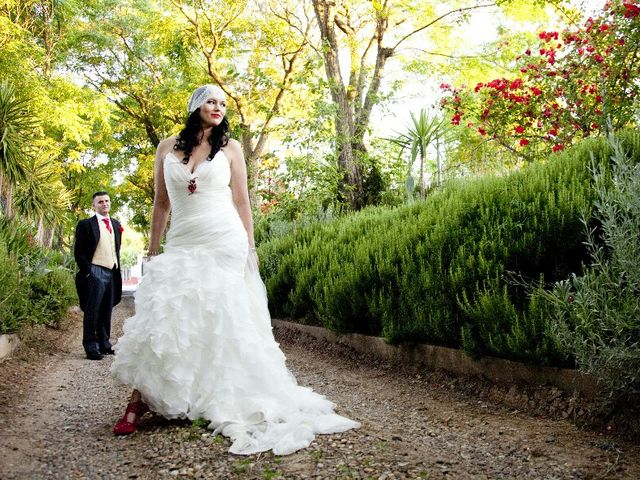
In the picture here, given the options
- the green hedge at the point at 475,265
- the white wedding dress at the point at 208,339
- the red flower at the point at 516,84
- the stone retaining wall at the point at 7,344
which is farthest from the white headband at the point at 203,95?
the red flower at the point at 516,84

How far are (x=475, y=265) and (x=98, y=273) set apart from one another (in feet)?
16.2

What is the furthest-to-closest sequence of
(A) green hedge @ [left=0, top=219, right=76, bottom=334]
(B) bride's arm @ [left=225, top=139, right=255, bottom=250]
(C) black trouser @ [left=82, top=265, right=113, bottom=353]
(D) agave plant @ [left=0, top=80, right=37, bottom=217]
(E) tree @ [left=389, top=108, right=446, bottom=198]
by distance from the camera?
(E) tree @ [left=389, top=108, right=446, bottom=198]
(D) agave plant @ [left=0, top=80, right=37, bottom=217]
(C) black trouser @ [left=82, top=265, right=113, bottom=353]
(A) green hedge @ [left=0, top=219, right=76, bottom=334]
(B) bride's arm @ [left=225, top=139, right=255, bottom=250]

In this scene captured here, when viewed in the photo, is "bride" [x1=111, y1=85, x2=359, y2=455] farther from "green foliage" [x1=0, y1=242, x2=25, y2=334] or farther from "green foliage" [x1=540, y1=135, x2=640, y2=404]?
"green foliage" [x1=0, y1=242, x2=25, y2=334]

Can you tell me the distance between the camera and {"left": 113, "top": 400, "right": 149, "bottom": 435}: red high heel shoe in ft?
12.1

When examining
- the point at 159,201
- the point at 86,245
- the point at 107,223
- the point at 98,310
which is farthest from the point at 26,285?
the point at 159,201

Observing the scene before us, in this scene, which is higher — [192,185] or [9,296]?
[192,185]

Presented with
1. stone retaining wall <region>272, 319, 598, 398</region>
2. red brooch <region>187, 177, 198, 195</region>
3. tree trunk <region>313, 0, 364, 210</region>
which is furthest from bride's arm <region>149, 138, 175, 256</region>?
tree trunk <region>313, 0, 364, 210</region>

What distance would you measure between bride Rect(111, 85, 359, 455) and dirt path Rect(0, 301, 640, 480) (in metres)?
0.19

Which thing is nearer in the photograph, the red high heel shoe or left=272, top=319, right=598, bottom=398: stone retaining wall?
the red high heel shoe

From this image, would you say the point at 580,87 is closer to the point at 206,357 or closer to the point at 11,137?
A: the point at 206,357

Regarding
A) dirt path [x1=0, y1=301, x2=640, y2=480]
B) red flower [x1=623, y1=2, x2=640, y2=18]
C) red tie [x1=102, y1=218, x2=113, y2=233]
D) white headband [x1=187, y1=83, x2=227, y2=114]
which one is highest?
red flower [x1=623, y1=2, x2=640, y2=18]

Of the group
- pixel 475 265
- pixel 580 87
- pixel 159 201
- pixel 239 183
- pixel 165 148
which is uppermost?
pixel 580 87

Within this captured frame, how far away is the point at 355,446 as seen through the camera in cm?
329

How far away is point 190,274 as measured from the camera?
3.90 m
